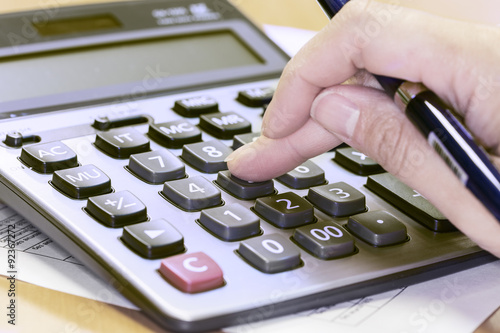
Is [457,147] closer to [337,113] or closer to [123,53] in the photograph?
[337,113]

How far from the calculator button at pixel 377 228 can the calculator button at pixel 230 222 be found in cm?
5

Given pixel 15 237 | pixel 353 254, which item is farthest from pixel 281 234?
pixel 15 237

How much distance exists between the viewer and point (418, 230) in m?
0.40

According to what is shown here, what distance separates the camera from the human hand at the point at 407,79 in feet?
1.18

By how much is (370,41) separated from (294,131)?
8cm

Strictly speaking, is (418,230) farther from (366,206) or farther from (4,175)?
(4,175)

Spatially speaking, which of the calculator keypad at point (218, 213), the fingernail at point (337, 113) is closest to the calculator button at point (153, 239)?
the calculator keypad at point (218, 213)

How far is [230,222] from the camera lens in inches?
14.8

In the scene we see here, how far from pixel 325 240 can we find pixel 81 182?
5.3 inches

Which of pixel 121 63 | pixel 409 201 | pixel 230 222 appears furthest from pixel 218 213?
pixel 121 63

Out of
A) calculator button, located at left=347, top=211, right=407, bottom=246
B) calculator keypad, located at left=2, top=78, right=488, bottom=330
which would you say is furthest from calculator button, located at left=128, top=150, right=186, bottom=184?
calculator button, located at left=347, top=211, right=407, bottom=246

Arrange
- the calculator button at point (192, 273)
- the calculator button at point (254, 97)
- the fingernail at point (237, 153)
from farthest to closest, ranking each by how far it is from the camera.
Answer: the calculator button at point (254, 97) → the fingernail at point (237, 153) → the calculator button at point (192, 273)

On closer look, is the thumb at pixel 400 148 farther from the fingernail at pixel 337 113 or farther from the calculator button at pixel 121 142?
the calculator button at pixel 121 142

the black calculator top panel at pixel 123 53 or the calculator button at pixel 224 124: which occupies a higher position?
the black calculator top panel at pixel 123 53
